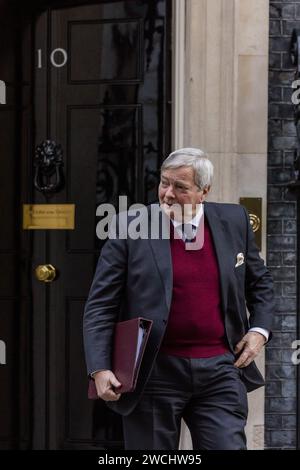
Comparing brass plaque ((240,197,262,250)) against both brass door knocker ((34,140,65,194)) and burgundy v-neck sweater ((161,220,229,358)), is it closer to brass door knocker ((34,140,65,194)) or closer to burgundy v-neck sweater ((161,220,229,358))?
brass door knocker ((34,140,65,194))

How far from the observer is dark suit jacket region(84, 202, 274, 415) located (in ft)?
13.0

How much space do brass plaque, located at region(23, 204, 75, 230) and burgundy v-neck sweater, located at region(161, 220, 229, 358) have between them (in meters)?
1.97

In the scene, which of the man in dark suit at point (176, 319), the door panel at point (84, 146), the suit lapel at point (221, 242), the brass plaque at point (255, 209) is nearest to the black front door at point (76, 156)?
the door panel at point (84, 146)

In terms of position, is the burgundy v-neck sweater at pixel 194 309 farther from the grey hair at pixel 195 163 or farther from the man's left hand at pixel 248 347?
the grey hair at pixel 195 163

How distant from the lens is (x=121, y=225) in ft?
13.4

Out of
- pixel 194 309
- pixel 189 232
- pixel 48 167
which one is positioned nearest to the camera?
pixel 194 309

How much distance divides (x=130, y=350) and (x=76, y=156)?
7.53 feet

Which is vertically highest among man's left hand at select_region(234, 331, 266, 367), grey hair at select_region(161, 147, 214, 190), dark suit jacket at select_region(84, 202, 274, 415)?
grey hair at select_region(161, 147, 214, 190)

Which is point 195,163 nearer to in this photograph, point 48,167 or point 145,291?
point 145,291

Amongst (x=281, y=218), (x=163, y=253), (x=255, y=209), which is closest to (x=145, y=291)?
(x=163, y=253)

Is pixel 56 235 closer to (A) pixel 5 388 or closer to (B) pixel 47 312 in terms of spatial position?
(B) pixel 47 312

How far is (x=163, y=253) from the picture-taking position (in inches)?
159

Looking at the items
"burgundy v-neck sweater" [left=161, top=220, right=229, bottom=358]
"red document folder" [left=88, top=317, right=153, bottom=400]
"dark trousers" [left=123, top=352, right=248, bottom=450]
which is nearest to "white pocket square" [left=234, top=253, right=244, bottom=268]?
"burgundy v-neck sweater" [left=161, top=220, right=229, bottom=358]

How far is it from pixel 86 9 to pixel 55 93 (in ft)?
1.71
